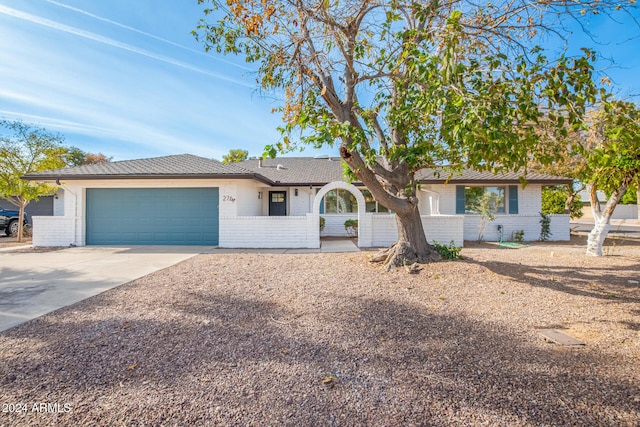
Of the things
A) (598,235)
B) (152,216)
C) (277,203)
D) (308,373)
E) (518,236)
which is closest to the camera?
(308,373)

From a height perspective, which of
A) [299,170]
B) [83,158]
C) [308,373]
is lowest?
[308,373]

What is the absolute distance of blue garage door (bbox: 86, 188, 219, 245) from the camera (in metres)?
11.5

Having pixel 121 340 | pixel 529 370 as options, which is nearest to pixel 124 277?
pixel 121 340

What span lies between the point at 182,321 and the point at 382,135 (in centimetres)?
610

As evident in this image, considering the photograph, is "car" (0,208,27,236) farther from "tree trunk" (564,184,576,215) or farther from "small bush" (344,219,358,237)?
"tree trunk" (564,184,576,215)

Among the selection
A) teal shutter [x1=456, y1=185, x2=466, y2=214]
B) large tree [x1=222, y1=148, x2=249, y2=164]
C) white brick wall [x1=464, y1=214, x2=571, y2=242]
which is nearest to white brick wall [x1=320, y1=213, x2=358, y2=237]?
teal shutter [x1=456, y1=185, x2=466, y2=214]

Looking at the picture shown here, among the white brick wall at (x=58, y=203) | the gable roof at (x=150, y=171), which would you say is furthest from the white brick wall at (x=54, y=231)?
the white brick wall at (x=58, y=203)

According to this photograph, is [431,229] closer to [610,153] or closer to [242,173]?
[242,173]

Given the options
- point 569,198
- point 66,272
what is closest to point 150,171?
point 66,272

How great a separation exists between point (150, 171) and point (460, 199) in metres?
13.1

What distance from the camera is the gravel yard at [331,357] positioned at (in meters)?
2.23

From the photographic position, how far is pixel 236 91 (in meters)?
9.60

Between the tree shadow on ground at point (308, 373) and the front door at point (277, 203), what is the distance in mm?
11810

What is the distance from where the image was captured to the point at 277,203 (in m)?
15.9
